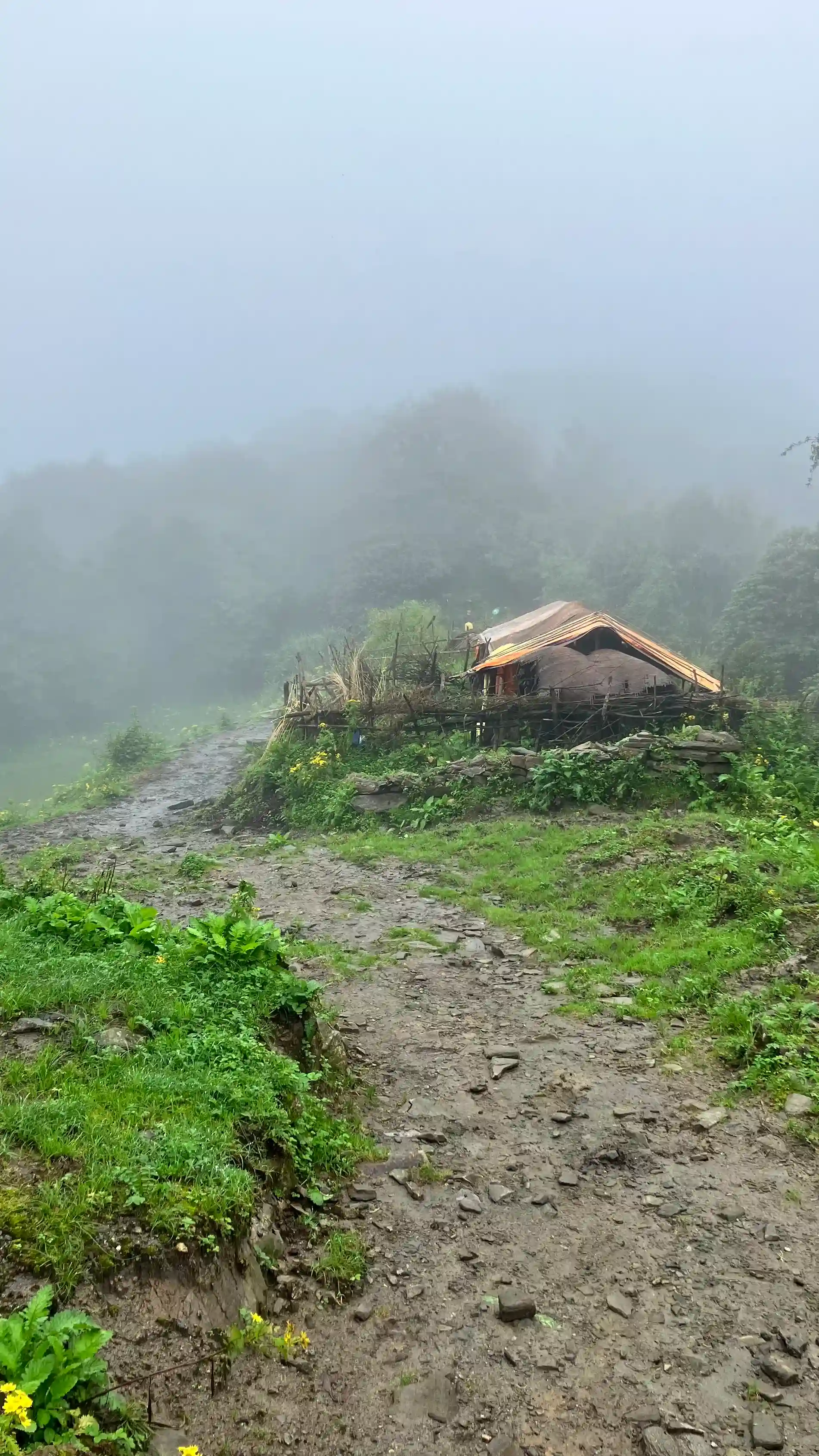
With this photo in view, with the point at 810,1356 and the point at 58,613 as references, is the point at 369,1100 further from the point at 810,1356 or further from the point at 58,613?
the point at 58,613

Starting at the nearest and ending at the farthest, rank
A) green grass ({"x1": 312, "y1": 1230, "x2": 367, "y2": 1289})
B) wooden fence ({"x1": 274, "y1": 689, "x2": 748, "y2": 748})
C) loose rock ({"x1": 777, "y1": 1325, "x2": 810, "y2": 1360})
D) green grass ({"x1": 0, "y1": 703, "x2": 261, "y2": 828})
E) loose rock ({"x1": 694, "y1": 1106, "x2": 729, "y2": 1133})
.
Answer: loose rock ({"x1": 777, "y1": 1325, "x2": 810, "y2": 1360})
green grass ({"x1": 312, "y1": 1230, "x2": 367, "y2": 1289})
loose rock ({"x1": 694, "y1": 1106, "x2": 729, "y2": 1133})
wooden fence ({"x1": 274, "y1": 689, "x2": 748, "y2": 748})
green grass ({"x1": 0, "y1": 703, "x2": 261, "y2": 828})

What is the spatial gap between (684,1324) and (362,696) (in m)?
15.7

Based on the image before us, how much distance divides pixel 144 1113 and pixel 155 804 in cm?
1725

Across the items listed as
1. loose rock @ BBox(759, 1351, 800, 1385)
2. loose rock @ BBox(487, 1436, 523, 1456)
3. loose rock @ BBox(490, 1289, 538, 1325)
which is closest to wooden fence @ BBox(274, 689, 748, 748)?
loose rock @ BBox(490, 1289, 538, 1325)

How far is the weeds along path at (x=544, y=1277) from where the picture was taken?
10.7ft

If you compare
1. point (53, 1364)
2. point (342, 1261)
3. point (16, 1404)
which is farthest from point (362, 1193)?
point (16, 1404)

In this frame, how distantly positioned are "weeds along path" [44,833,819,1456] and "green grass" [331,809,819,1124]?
476 mm

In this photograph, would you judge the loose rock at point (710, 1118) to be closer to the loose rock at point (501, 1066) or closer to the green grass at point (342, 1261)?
the loose rock at point (501, 1066)

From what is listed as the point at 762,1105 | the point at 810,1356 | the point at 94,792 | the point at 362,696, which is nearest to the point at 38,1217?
the point at 810,1356

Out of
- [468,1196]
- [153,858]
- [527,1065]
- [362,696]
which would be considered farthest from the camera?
[362,696]

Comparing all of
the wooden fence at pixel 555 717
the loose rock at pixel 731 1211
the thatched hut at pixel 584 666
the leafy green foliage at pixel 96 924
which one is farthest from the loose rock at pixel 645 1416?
the thatched hut at pixel 584 666

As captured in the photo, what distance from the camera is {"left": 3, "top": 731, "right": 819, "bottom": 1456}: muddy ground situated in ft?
10.6

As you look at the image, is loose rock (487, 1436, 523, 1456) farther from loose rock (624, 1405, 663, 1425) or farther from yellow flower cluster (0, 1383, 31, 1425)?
yellow flower cluster (0, 1383, 31, 1425)

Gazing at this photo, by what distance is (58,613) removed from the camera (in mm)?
64000
